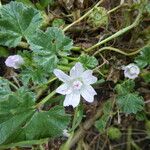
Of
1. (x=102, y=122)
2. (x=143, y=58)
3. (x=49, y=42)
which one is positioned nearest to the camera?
(x=49, y=42)

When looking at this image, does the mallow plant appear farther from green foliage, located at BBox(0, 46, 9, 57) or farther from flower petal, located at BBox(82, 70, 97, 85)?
green foliage, located at BBox(0, 46, 9, 57)

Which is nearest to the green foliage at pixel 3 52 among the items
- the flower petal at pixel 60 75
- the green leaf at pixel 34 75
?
the green leaf at pixel 34 75

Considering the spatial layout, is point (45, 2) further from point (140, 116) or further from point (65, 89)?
point (140, 116)

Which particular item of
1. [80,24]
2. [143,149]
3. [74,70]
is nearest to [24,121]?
[74,70]

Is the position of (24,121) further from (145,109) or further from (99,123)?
(145,109)

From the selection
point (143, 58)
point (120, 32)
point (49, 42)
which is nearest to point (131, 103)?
point (143, 58)

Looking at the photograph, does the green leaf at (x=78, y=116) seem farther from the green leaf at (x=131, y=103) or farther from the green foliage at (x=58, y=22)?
the green foliage at (x=58, y=22)
